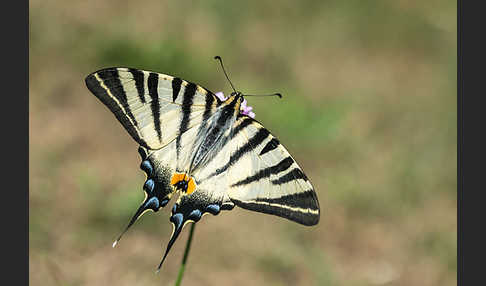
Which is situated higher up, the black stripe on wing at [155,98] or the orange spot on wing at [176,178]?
the black stripe on wing at [155,98]

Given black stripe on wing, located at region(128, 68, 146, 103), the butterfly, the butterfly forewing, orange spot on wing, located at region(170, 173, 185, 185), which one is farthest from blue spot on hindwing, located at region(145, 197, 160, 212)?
black stripe on wing, located at region(128, 68, 146, 103)

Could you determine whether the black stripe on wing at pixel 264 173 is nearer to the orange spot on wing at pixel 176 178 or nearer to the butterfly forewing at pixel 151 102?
the orange spot on wing at pixel 176 178

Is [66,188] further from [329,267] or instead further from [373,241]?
[373,241]

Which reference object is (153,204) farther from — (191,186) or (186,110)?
(186,110)

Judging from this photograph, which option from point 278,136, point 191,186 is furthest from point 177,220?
point 278,136

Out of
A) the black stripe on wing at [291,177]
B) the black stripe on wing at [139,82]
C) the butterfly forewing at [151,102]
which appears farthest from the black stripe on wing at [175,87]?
the black stripe on wing at [291,177]

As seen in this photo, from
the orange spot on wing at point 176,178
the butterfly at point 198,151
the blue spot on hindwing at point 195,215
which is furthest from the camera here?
the orange spot on wing at point 176,178
